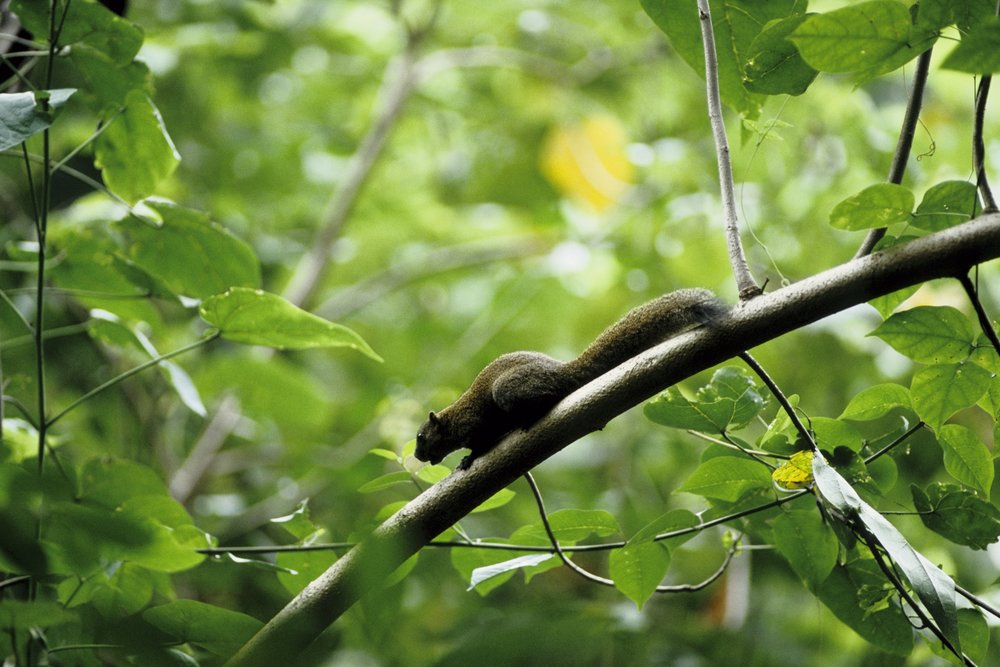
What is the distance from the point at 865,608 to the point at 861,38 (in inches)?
36.8

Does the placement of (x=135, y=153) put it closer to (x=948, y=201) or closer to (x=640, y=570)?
(x=640, y=570)

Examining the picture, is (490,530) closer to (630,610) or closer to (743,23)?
(630,610)

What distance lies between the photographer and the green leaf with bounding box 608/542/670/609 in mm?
1527

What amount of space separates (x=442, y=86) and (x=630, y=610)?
3646 millimetres

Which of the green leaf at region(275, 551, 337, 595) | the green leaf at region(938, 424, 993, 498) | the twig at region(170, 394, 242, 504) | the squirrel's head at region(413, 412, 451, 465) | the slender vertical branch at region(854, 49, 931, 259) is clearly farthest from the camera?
the twig at region(170, 394, 242, 504)

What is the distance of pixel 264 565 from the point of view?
1.57 metres

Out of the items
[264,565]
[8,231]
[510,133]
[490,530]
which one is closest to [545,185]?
[510,133]

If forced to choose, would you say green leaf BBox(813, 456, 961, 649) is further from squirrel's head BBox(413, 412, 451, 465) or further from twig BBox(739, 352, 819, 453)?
squirrel's head BBox(413, 412, 451, 465)

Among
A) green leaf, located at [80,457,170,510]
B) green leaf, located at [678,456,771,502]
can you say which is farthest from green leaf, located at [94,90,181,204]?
green leaf, located at [678,456,771,502]

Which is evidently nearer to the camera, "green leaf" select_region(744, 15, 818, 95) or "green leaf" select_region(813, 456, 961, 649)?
"green leaf" select_region(813, 456, 961, 649)

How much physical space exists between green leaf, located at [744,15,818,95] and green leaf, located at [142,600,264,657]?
3.94ft

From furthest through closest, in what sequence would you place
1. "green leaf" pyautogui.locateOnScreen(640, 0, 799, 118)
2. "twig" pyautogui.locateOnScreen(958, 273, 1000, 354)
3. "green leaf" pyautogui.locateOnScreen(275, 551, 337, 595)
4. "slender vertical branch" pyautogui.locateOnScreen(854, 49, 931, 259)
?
"green leaf" pyautogui.locateOnScreen(275, 551, 337, 595) < "green leaf" pyautogui.locateOnScreen(640, 0, 799, 118) < "slender vertical branch" pyautogui.locateOnScreen(854, 49, 931, 259) < "twig" pyautogui.locateOnScreen(958, 273, 1000, 354)

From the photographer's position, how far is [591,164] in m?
4.93

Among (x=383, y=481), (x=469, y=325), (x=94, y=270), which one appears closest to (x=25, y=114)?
(x=94, y=270)
